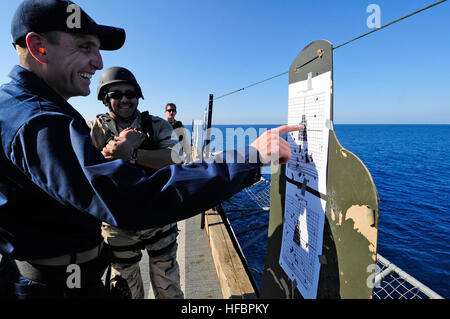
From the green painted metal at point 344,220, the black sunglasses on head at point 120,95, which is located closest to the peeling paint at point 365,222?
the green painted metal at point 344,220

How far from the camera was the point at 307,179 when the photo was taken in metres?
1.69

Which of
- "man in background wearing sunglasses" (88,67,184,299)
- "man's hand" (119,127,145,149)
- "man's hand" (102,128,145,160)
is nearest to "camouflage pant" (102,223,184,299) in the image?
"man in background wearing sunglasses" (88,67,184,299)

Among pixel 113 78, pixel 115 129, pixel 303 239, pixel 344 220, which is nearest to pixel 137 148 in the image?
pixel 115 129

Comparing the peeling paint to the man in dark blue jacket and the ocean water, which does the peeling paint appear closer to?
the man in dark blue jacket

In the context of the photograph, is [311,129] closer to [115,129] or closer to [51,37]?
[51,37]

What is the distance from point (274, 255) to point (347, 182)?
4.36 feet

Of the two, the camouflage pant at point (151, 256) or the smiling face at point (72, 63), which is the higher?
the smiling face at point (72, 63)

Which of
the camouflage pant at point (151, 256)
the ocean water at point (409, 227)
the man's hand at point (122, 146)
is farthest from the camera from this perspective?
the ocean water at point (409, 227)

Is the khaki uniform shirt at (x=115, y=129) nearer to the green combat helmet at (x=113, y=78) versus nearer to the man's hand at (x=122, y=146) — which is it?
the green combat helmet at (x=113, y=78)

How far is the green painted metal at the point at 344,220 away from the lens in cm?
114

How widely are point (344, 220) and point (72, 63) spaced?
184 centimetres

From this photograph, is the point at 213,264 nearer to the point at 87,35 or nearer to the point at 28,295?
the point at 28,295

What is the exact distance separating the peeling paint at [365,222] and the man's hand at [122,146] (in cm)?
203

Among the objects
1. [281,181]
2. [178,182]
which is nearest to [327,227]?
[281,181]
